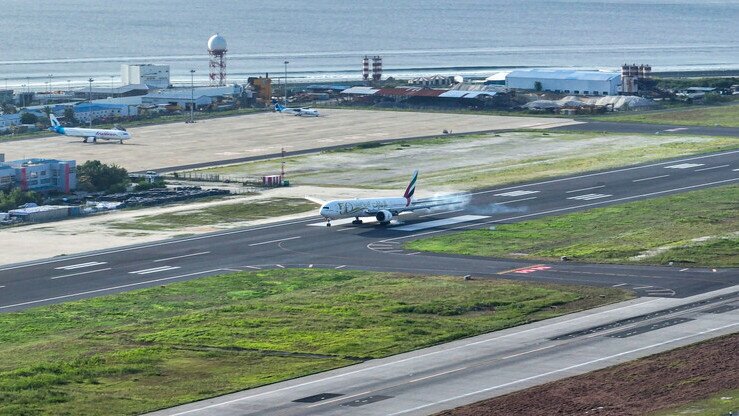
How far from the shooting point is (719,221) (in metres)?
139

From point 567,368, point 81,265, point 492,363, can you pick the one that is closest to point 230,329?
point 492,363

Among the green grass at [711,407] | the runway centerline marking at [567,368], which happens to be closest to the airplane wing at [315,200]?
the runway centerline marking at [567,368]

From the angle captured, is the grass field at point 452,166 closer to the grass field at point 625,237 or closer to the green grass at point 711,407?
the grass field at point 625,237

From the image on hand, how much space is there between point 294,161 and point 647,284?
91.1 meters

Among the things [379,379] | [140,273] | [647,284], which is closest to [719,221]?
[647,284]

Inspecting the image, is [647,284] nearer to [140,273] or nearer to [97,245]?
[140,273]

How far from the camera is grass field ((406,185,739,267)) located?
123 metres

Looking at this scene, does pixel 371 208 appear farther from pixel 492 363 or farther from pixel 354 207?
pixel 492 363

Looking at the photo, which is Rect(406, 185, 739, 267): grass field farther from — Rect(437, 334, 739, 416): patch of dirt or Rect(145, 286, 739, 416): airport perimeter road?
Rect(437, 334, 739, 416): patch of dirt

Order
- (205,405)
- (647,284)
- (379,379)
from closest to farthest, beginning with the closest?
(205,405) → (379,379) → (647,284)

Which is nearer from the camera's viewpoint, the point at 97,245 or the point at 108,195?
the point at 97,245

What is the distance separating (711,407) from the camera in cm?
7356

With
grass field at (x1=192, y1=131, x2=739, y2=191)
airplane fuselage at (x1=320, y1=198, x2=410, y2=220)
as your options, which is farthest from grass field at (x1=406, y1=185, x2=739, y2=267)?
grass field at (x1=192, y1=131, x2=739, y2=191)

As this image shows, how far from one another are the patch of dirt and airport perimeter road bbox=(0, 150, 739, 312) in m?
23.0
